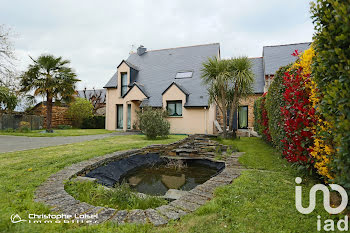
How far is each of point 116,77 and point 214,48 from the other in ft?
32.8

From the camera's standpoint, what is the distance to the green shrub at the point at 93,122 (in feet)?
71.4

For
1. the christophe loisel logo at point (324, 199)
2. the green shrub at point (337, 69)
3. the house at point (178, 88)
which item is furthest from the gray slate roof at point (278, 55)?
the green shrub at point (337, 69)

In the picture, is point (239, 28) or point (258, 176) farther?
point (239, 28)

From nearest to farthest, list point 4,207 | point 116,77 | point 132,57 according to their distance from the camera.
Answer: point 4,207
point 116,77
point 132,57

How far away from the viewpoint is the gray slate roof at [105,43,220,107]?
15618 millimetres

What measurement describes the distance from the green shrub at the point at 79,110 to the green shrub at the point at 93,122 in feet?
1.43

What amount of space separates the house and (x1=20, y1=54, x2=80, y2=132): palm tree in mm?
3953

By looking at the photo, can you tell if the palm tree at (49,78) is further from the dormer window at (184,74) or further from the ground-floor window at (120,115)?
the dormer window at (184,74)

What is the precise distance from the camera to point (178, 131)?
15.4 m

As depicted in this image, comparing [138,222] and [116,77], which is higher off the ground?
[116,77]

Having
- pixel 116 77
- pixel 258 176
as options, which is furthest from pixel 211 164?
pixel 116 77

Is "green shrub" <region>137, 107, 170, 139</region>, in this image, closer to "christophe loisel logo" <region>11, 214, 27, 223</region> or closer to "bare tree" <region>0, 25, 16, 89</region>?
"christophe loisel logo" <region>11, 214, 27, 223</region>

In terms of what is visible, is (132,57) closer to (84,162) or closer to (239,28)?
(239,28)

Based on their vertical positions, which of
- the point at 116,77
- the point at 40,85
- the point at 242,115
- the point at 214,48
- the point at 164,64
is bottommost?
the point at 242,115
